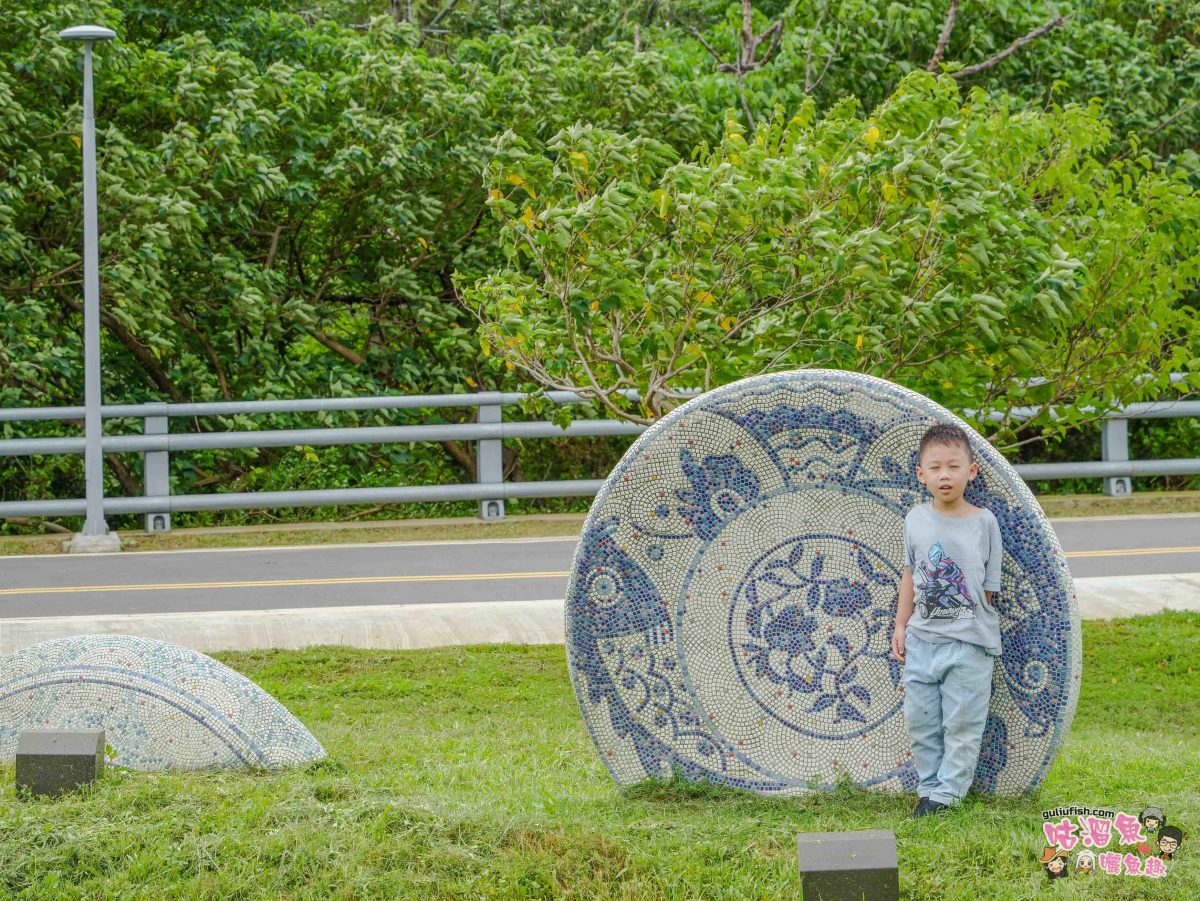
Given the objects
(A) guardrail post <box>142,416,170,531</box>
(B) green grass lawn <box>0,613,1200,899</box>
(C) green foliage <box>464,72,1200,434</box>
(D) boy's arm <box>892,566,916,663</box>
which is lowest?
(B) green grass lawn <box>0,613,1200,899</box>

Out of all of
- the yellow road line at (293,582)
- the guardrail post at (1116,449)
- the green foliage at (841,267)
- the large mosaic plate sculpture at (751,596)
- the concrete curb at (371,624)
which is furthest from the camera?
the guardrail post at (1116,449)

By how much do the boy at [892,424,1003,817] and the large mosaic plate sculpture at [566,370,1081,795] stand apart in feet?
0.96

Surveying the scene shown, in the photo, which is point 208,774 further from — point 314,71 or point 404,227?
point 314,71

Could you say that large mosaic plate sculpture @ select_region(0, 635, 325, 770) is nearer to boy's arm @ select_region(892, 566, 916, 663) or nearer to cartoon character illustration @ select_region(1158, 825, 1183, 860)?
boy's arm @ select_region(892, 566, 916, 663)

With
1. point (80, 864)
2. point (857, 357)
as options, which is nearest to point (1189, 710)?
point (857, 357)

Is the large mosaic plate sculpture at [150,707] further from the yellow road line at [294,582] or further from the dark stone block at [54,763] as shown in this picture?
the yellow road line at [294,582]

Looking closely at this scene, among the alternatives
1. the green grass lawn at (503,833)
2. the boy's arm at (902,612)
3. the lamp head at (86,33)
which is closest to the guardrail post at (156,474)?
the lamp head at (86,33)

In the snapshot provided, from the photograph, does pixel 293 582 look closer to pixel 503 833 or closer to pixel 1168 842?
pixel 503 833

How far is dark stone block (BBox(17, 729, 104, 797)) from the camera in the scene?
5.06 meters

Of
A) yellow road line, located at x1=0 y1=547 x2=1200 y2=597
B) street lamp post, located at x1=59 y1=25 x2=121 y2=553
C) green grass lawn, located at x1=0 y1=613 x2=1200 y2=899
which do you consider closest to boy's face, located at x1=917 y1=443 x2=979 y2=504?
green grass lawn, located at x1=0 y1=613 x2=1200 y2=899

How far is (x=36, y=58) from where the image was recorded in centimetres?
1447

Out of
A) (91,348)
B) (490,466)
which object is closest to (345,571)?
(490,466)

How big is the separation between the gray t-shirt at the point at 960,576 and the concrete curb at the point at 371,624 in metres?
4.56

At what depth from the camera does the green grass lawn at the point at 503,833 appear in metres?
4.35
